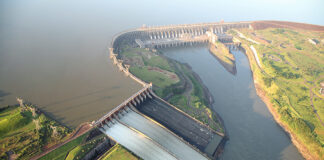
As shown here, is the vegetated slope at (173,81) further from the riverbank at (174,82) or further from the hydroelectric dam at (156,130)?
the hydroelectric dam at (156,130)

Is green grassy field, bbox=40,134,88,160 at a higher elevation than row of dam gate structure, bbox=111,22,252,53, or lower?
lower

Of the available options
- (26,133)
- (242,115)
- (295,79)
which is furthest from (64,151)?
(295,79)

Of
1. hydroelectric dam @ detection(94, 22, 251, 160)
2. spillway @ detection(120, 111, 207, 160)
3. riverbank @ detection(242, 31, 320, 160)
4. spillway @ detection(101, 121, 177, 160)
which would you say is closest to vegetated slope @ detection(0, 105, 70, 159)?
hydroelectric dam @ detection(94, 22, 251, 160)

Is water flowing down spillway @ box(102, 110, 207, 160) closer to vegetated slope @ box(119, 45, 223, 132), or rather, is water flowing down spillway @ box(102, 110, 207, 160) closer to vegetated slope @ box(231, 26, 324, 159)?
vegetated slope @ box(119, 45, 223, 132)

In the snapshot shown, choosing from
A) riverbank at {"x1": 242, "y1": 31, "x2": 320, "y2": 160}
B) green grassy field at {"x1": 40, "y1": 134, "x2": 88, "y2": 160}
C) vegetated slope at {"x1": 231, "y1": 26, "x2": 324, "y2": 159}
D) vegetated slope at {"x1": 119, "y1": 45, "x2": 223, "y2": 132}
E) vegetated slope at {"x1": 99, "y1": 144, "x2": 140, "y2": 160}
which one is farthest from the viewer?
vegetated slope at {"x1": 119, "y1": 45, "x2": 223, "y2": 132}

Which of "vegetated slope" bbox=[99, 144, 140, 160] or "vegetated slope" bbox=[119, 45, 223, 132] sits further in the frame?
"vegetated slope" bbox=[119, 45, 223, 132]

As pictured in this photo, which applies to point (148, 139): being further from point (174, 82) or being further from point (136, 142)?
point (174, 82)

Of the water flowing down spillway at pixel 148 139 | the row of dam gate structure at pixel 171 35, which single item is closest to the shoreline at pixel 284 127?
the water flowing down spillway at pixel 148 139
